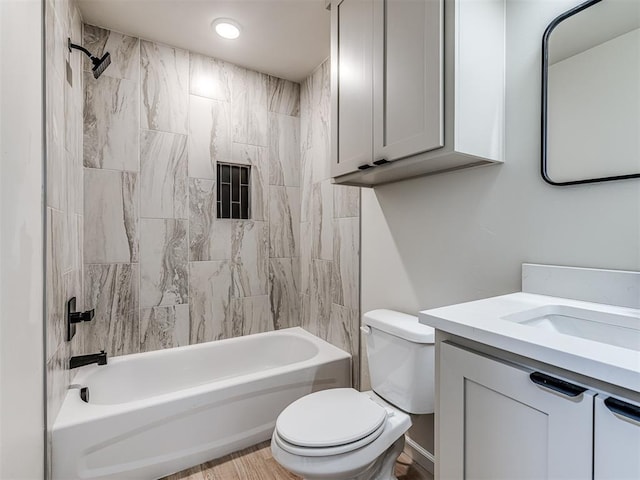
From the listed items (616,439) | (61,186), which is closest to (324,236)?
→ (61,186)

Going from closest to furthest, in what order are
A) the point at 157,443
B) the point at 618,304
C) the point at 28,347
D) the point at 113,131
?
1. the point at 618,304
2. the point at 28,347
3. the point at 157,443
4. the point at 113,131

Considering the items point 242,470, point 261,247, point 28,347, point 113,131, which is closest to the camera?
point 28,347

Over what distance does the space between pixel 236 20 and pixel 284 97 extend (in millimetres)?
800

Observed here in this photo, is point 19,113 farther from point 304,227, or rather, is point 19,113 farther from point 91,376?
point 304,227

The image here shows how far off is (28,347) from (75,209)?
97 centimetres

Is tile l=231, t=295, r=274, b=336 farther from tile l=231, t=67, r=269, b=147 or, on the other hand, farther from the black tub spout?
tile l=231, t=67, r=269, b=147

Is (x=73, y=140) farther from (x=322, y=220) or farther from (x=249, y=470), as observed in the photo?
(x=249, y=470)

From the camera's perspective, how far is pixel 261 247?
2.61 meters

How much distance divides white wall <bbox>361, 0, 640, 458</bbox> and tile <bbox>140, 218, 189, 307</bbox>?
1.48 metres

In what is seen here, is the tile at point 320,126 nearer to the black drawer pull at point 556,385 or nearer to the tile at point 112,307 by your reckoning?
the tile at point 112,307

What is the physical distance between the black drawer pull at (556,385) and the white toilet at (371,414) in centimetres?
70

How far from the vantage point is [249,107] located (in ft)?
8.32

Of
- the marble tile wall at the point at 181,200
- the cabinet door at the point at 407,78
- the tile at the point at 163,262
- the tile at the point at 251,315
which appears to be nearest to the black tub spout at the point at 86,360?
the marble tile wall at the point at 181,200

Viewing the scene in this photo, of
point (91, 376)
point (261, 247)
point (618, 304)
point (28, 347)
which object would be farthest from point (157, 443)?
point (618, 304)
